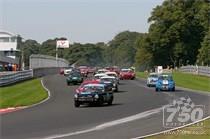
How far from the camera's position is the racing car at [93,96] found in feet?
121

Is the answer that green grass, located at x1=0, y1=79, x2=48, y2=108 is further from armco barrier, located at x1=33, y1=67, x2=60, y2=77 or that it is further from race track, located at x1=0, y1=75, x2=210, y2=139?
armco barrier, located at x1=33, y1=67, x2=60, y2=77

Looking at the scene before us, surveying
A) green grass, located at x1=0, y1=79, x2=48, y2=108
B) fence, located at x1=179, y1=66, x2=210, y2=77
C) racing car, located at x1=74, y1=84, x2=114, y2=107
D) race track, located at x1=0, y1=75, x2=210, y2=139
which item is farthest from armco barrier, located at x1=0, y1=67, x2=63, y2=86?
racing car, located at x1=74, y1=84, x2=114, y2=107

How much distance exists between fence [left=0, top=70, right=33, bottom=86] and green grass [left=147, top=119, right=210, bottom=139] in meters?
37.4

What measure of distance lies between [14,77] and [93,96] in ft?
93.2

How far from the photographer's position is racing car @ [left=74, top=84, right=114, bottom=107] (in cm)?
3675

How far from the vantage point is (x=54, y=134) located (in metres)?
22.4

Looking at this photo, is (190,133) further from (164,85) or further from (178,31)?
(178,31)

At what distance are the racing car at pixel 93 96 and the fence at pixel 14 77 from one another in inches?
842

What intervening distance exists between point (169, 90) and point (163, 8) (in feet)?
224

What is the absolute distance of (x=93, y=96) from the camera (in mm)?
36812

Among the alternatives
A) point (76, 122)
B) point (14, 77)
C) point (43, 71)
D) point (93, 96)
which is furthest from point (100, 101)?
point (43, 71)

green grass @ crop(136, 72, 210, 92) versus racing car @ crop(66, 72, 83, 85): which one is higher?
racing car @ crop(66, 72, 83, 85)

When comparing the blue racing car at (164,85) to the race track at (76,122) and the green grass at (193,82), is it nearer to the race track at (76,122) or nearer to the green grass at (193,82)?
the green grass at (193,82)

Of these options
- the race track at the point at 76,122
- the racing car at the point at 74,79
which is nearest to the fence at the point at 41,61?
the racing car at the point at 74,79
